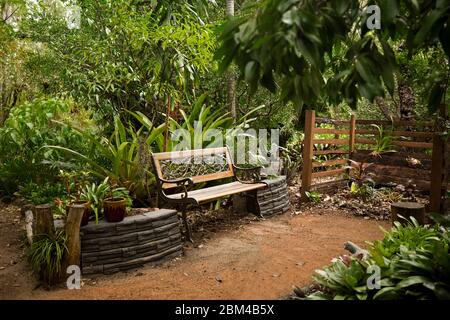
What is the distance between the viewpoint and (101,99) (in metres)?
4.41

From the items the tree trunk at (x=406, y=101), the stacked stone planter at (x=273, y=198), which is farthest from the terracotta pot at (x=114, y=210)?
the tree trunk at (x=406, y=101)

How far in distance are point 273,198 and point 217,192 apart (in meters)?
1.01

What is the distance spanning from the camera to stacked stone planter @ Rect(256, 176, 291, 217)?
184 inches

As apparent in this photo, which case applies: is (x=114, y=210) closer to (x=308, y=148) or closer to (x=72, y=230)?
(x=72, y=230)

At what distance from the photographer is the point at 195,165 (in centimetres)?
447

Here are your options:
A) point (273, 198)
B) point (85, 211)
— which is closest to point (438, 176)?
point (273, 198)

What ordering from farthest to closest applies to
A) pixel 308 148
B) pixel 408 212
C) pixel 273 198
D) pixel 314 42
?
pixel 308 148, pixel 273 198, pixel 408 212, pixel 314 42

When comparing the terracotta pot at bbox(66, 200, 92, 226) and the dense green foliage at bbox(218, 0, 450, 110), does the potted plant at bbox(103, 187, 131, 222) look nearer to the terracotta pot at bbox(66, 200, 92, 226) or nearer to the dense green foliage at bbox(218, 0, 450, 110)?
the terracotta pot at bbox(66, 200, 92, 226)

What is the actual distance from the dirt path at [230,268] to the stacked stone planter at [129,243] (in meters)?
0.09

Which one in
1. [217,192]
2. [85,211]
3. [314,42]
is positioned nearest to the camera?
[314,42]

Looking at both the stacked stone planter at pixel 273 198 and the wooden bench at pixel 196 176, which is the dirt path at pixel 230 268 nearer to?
the stacked stone planter at pixel 273 198
